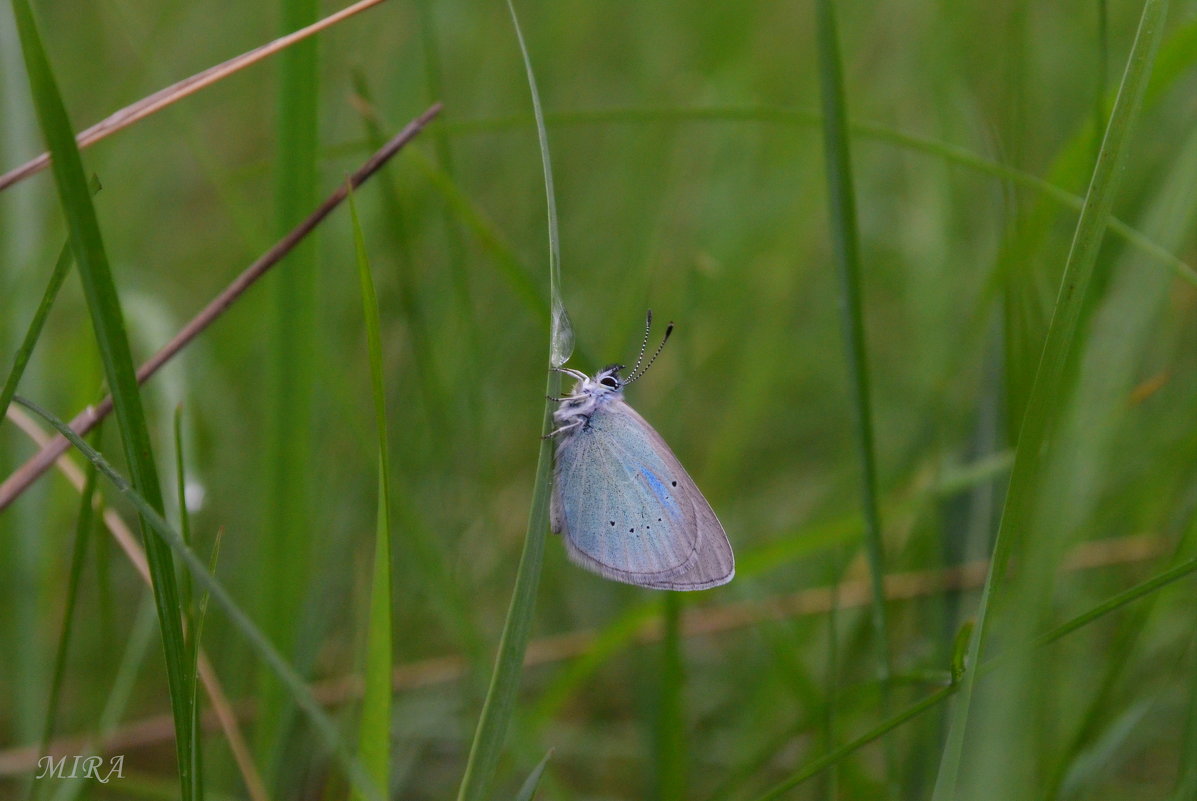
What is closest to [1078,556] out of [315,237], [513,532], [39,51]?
[513,532]

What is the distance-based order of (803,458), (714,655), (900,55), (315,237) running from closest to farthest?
(315,237) → (714,655) → (803,458) → (900,55)

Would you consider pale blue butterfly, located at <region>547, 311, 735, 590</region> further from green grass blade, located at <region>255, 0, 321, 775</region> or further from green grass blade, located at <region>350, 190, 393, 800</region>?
green grass blade, located at <region>350, 190, 393, 800</region>

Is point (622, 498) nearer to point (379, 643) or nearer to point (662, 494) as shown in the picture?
point (662, 494)

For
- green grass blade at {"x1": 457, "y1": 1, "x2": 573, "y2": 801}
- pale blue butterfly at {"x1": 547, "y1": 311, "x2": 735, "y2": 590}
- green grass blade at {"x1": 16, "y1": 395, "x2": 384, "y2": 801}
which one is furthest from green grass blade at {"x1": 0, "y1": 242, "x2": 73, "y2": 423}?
pale blue butterfly at {"x1": 547, "y1": 311, "x2": 735, "y2": 590}

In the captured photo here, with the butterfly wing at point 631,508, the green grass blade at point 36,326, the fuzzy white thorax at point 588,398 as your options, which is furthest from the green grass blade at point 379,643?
the fuzzy white thorax at point 588,398

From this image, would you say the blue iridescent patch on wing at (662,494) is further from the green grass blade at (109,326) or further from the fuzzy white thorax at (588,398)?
the green grass blade at (109,326)

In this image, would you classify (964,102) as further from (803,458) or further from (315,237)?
(315,237)
